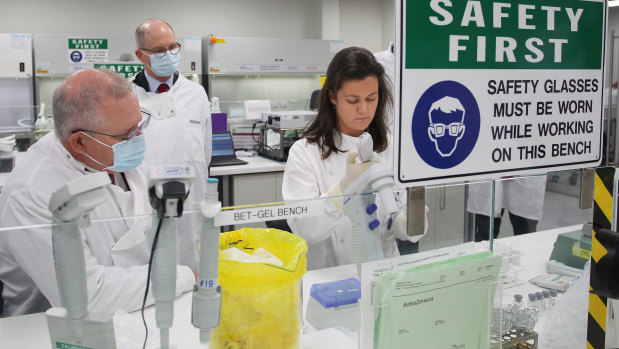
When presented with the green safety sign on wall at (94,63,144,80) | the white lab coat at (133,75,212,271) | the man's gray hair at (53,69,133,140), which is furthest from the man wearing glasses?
the man's gray hair at (53,69,133,140)

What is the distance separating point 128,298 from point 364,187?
473mm

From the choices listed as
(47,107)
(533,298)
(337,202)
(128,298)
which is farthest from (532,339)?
(47,107)

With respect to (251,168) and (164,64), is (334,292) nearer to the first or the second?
(164,64)

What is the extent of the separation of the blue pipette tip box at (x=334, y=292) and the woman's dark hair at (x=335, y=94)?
98cm

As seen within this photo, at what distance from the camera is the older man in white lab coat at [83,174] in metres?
0.88

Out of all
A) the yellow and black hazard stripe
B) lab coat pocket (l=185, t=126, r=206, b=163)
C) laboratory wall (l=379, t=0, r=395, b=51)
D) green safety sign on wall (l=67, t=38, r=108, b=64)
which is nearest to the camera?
the yellow and black hazard stripe

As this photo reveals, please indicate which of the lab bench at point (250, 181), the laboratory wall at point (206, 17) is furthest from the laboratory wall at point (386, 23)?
the lab bench at point (250, 181)

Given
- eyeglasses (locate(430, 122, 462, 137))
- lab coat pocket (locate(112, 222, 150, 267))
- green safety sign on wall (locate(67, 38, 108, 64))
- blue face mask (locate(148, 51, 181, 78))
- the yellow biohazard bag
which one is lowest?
the yellow biohazard bag

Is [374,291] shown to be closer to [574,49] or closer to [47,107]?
[574,49]

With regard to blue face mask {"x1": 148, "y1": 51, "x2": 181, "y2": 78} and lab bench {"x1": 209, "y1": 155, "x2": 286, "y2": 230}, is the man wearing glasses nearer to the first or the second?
blue face mask {"x1": 148, "y1": 51, "x2": 181, "y2": 78}

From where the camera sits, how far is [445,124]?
101 centimetres

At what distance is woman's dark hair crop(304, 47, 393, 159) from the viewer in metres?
2.14

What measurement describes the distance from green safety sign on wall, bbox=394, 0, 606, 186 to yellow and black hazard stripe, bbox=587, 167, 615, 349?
6 centimetres

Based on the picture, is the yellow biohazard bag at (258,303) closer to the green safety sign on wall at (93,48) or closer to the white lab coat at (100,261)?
the white lab coat at (100,261)
